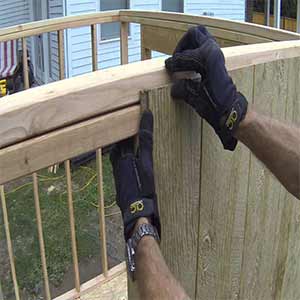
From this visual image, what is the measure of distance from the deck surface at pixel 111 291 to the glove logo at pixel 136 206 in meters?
1.57

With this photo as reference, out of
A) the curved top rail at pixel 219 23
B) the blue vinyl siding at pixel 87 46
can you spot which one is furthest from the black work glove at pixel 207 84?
the blue vinyl siding at pixel 87 46

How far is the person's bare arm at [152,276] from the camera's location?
1.06 metres

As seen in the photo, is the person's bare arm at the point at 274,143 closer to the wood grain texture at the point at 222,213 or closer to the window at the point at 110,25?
the wood grain texture at the point at 222,213

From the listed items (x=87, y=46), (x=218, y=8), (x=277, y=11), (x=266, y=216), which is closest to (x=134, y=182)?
(x=266, y=216)

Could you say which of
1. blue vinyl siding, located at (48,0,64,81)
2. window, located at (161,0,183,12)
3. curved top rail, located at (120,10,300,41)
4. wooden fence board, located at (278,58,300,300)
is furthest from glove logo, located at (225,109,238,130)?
window, located at (161,0,183,12)

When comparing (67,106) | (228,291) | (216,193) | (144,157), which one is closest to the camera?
(67,106)

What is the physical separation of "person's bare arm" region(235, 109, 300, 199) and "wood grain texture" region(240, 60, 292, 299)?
155 millimetres

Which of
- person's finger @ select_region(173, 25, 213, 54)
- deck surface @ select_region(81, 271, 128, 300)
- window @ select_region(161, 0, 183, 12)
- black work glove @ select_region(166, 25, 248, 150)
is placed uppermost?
person's finger @ select_region(173, 25, 213, 54)

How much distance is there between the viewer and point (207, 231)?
1.51m

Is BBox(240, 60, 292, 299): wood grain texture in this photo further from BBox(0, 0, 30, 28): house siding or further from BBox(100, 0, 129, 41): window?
BBox(0, 0, 30, 28): house siding

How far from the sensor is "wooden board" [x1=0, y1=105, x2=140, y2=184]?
996 mm

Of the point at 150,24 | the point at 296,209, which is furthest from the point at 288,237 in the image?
the point at 150,24

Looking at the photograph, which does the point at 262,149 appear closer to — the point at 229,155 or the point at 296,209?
the point at 229,155

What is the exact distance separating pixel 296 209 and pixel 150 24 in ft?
4.04
